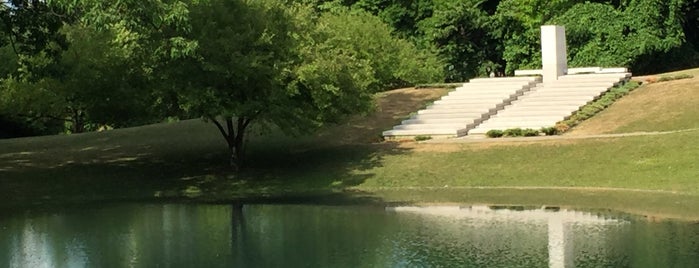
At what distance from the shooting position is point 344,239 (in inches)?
702

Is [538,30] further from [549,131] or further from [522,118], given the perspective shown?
Result: [549,131]

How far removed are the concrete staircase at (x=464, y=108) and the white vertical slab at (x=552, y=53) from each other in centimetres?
58

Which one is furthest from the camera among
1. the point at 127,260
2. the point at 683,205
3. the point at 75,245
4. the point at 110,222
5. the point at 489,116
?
the point at 489,116

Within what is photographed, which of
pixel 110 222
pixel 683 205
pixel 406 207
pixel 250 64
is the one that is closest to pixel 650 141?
pixel 683 205

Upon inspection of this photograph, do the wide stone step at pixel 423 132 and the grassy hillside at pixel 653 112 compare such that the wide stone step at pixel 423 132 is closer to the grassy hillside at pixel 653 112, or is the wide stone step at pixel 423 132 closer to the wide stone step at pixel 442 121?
the wide stone step at pixel 442 121

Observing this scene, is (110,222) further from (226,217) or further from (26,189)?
(26,189)

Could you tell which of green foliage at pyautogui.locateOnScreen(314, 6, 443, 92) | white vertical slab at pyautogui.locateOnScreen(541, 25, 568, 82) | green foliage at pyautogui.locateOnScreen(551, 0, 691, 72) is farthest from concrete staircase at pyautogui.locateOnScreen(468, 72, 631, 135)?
green foliage at pyautogui.locateOnScreen(551, 0, 691, 72)

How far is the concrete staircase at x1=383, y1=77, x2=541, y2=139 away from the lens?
3080 centimetres

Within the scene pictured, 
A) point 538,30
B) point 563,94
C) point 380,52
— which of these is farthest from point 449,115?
point 538,30

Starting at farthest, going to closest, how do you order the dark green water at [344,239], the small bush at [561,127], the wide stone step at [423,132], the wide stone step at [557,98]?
1. the wide stone step at [557,98]
2. the wide stone step at [423,132]
3. the small bush at [561,127]
4. the dark green water at [344,239]

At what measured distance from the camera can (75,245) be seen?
18.3 meters

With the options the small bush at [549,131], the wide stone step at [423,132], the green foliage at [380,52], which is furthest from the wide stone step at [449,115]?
the green foliage at [380,52]

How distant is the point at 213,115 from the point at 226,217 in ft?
17.0

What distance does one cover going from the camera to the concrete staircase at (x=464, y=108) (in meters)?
30.8
